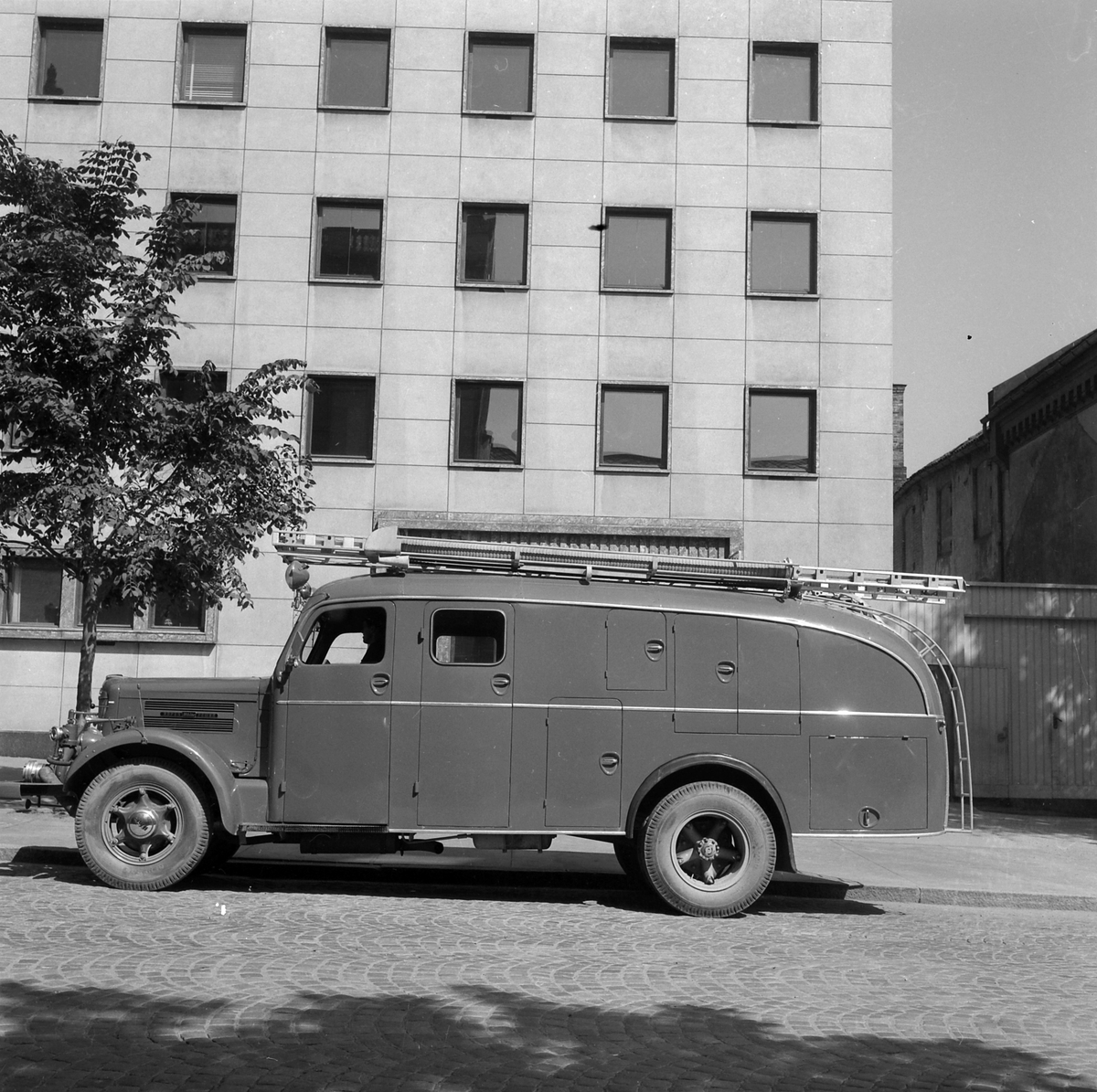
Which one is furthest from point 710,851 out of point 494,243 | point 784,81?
point 784,81

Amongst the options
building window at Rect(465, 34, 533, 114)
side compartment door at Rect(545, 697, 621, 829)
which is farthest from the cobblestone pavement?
building window at Rect(465, 34, 533, 114)

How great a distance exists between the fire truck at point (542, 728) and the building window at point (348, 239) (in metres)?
13.0

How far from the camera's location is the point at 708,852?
10039mm

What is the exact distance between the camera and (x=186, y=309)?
2230 cm

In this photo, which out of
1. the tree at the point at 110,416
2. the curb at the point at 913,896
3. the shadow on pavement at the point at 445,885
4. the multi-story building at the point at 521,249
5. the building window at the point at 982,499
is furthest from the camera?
the building window at the point at 982,499

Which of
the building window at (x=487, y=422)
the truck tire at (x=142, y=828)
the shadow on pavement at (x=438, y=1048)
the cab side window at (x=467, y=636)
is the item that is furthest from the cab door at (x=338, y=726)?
the building window at (x=487, y=422)

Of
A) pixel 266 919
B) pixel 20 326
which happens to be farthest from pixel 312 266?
pixel 266 919

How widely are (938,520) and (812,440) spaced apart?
15931mm

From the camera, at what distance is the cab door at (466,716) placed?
33.2ft

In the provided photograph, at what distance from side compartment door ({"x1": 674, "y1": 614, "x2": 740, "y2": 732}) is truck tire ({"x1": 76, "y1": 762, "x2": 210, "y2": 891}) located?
3.78 metres

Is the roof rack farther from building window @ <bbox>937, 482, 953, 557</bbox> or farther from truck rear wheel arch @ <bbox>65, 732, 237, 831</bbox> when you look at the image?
building window @ <bbox>937, 482, 953, 557</bbox>

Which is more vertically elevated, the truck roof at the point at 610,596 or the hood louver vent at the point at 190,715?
the truck roof at the point at 610,596

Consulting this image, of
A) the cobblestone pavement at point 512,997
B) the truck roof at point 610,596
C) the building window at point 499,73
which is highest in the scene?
the building window at point 499,73

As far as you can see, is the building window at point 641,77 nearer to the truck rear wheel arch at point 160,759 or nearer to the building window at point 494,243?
the building window at point 494,243
